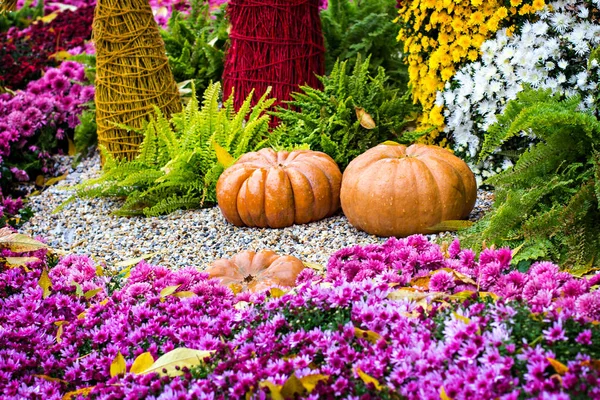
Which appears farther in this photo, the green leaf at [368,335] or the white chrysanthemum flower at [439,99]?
the white chrysanthemum flower at [439,99]

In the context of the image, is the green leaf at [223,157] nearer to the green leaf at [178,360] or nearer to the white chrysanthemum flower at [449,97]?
the white chrysanthemum flower at [449,97]

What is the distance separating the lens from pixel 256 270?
3182mm

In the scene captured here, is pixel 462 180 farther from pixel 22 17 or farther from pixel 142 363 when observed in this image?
pixel 22 17

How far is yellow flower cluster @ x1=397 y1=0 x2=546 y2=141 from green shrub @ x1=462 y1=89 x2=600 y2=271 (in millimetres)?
1188

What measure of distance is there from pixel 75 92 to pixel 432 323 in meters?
5.24

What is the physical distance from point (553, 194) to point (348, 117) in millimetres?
1661

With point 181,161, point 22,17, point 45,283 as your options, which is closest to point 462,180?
point 181,161

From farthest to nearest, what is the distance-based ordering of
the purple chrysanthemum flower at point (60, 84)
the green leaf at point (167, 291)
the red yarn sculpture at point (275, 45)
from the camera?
the purple chrysanthemum flower at point (60, 84)
the red yarn sculpture at point (275, 45)
the green leaf at point (167, 291)

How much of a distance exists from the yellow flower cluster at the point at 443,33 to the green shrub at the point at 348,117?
0.19 metres

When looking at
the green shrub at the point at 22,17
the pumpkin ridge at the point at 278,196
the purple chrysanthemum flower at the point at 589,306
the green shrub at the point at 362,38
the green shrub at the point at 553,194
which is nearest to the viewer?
the purple chrysanthemum flower at the point at 589,306

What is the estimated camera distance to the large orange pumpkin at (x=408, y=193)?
368 cm

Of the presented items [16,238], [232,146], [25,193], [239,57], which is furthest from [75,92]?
[16,238]

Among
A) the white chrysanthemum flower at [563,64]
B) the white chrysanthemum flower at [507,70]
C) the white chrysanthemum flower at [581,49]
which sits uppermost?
the white chrysanthemum flower at [581,49]

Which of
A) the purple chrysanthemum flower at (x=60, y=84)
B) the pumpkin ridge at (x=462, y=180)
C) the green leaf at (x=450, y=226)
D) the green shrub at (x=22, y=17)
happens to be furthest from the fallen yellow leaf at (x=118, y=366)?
the green shrub at (x=22, y=17)
